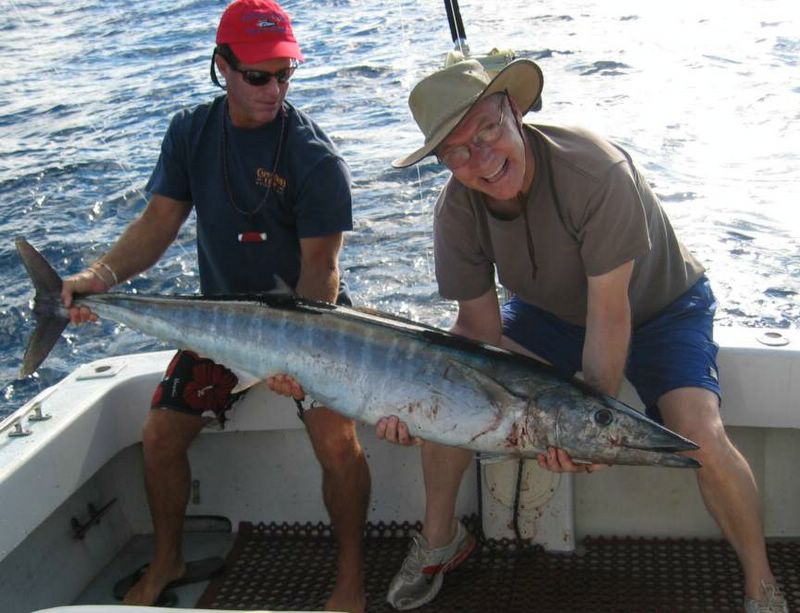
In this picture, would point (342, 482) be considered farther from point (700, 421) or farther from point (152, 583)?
point (700, 421)

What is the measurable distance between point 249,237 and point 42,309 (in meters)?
0.74

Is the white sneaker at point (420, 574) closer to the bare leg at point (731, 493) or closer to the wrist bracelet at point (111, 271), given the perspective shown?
the bare leg at point (731, 493)

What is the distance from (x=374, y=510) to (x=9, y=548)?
1319 millimetres

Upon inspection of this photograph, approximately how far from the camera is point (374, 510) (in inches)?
146

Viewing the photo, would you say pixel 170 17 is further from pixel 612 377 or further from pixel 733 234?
pixel 612 377

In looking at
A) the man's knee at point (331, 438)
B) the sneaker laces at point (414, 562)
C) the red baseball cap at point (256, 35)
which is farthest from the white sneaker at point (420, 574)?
the red baseball cap at point (256, 35)

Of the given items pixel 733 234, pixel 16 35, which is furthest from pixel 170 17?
pixel 733 234

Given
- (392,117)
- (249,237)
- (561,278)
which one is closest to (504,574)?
(561,278)

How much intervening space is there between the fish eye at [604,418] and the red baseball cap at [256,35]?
1.63 meters

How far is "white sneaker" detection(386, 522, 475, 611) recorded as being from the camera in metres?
3.14

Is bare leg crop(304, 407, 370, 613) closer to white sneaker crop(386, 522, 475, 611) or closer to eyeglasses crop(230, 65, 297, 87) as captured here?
white sneaker crop(386, 522, 475, 611)

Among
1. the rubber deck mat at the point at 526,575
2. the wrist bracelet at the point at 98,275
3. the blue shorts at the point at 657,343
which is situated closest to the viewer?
the blue shorts at the point at 657,343

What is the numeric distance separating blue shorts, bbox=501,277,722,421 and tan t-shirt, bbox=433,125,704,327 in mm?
50

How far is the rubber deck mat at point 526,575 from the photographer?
10.3ft
